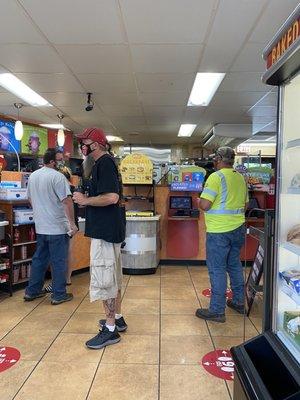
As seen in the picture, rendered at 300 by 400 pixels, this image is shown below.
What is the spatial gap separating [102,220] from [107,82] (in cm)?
324

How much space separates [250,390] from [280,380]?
0.45 feet

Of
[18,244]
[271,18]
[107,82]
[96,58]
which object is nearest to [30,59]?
[96,58]

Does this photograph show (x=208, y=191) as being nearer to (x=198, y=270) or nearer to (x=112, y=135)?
(x=198, y=270)

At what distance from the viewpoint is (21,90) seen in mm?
5789

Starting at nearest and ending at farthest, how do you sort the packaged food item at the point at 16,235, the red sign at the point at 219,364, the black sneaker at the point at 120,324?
the red sign at the point at 219,364
the black sneaker at the point at 120,324
the packaged food item at the point at 16,235

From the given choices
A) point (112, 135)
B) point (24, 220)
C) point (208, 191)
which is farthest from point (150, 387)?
point (112, 135)

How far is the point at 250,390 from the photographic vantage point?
147 cm

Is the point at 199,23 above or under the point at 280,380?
above

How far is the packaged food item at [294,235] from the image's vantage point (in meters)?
1.68

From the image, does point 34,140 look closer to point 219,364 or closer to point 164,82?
point 164,82

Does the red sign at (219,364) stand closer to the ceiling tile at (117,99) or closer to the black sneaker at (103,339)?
the black sneaker at (103,339)

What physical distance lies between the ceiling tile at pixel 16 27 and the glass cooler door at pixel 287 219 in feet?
8.59

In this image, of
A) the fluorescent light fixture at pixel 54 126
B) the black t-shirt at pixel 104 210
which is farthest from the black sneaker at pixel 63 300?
the fluorescent light fixture at pixel 54 126

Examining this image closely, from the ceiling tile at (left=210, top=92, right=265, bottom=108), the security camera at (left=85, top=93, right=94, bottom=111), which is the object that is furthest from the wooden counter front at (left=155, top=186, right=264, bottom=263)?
the security camera at (left=85, top=93, right=94, bottom=111)
